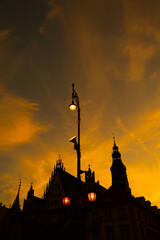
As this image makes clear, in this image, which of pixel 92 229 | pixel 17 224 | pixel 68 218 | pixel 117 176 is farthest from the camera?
pixel 117 176

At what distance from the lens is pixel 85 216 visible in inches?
1487

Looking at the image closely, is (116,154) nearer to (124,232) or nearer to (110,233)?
(110,233)

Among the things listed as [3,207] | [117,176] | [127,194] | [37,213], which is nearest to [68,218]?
[37,213]

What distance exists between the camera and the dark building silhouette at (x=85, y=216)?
33.1 m

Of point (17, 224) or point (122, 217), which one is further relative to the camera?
point (17, 224)

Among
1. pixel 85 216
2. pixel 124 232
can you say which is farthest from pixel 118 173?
pixel 124 232

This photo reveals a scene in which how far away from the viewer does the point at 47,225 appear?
39844 millimetres

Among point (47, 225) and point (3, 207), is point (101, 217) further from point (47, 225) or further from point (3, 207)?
point (3, 207)

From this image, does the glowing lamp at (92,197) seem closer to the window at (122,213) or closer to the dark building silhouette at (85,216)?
the dark building silhouette at (85,216)

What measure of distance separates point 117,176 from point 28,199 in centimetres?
3043

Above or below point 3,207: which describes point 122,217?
below

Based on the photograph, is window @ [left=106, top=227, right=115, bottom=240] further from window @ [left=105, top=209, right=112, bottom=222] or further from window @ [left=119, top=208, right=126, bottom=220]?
window @ [left=119, top=208, right=126, bottom=220]

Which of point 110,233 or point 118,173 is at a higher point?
point 118,173

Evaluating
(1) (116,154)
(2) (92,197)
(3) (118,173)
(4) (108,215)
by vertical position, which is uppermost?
(1) (116,154)
